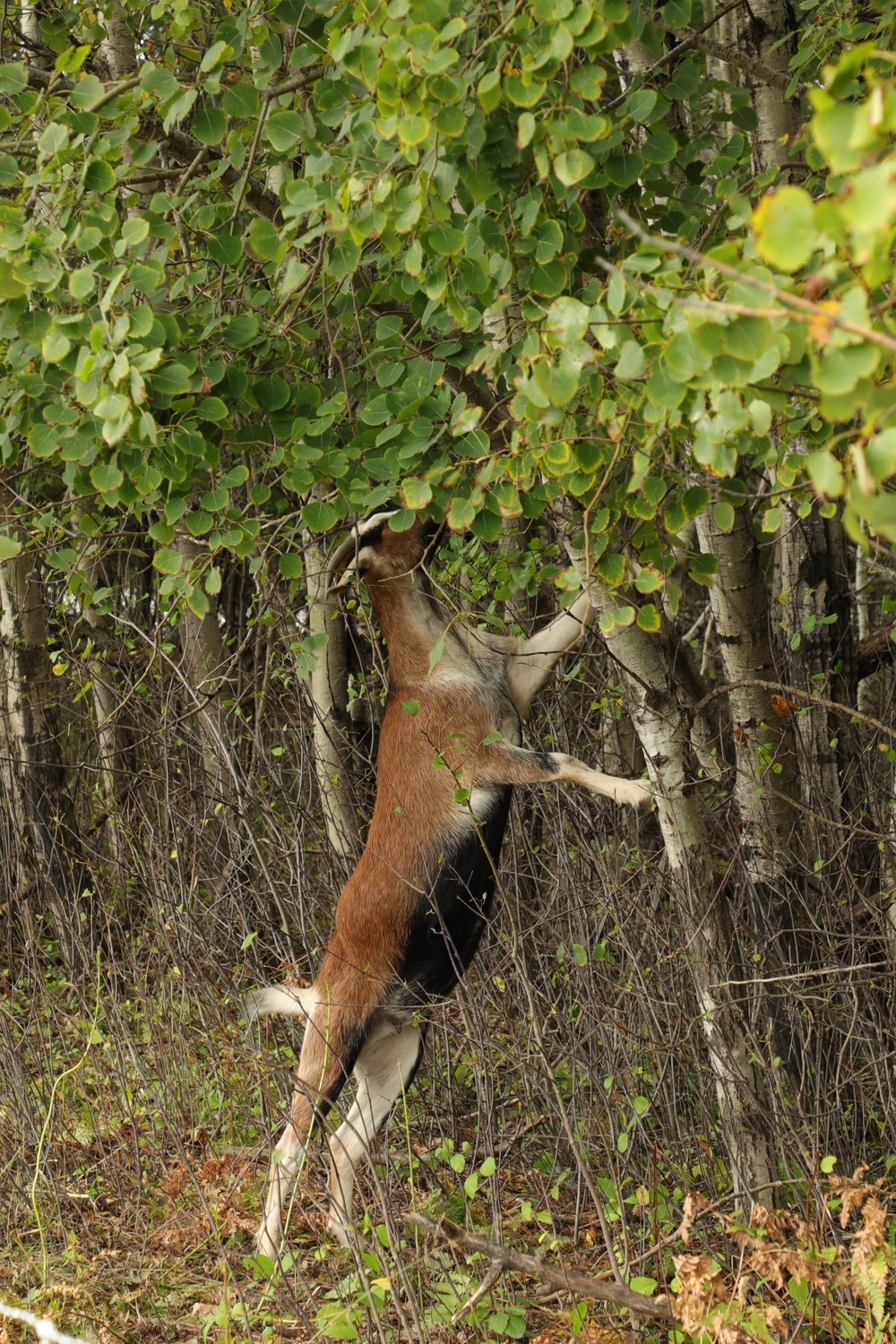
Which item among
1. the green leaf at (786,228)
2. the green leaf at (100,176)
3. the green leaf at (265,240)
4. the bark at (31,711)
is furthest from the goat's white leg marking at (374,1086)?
the bark at (31,711)

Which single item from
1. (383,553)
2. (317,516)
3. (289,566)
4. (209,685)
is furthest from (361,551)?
(209,685)

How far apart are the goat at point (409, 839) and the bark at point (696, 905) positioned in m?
0.27

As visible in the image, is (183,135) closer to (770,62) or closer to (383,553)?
(383,553)

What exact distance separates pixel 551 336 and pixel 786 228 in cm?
94

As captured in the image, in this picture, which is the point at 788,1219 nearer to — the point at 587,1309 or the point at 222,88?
the point at 587,1309

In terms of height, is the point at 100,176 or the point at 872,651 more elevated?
the point at 100,176

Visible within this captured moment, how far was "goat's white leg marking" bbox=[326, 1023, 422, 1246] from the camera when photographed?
4488 millimetres

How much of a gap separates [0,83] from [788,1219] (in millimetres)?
A: 3821

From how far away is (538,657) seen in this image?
14.7 feet

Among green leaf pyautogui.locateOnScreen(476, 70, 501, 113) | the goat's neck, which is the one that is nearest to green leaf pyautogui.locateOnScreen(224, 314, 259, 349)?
the goat's neck

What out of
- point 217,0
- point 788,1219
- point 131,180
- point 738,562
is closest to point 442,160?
point 131,180

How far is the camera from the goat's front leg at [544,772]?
399 centimetres

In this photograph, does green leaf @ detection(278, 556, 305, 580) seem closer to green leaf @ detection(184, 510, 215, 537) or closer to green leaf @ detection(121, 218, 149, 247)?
green leaf @ detection(184, 510, 215, 537)

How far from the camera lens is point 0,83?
3.31 meters
